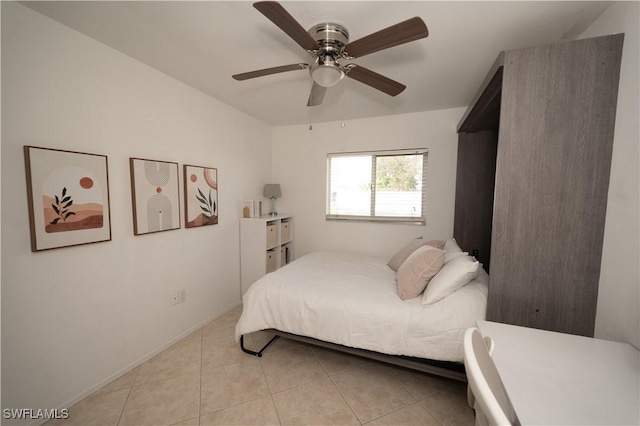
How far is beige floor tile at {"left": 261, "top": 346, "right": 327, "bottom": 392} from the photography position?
75.5 inches

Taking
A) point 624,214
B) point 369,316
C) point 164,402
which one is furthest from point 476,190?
point 164,402

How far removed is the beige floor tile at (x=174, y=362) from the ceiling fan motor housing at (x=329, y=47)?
8.05 feet

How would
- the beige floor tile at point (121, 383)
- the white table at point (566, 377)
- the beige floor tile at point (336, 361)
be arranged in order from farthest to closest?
the beige floor tile at point (336, 361) < the beige floor tile at point (121, 383) < the white table at point (566, 377)

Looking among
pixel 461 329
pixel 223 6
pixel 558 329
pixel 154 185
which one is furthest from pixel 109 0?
pixel 558 329

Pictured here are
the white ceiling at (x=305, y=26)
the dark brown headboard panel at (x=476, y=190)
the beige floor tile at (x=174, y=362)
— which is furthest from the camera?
the dark brown headboard panel at (x=476, y=190)

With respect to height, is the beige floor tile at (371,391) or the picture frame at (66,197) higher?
the picture frame at (66,197)

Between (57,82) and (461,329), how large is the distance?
9.92 ft

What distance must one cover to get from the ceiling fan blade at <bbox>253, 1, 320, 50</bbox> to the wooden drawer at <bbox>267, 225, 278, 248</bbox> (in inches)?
88.8

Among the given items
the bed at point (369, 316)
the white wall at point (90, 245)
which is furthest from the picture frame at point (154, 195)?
the bed at point (369, 316)

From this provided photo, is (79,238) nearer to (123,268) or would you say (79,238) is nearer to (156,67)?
(123,268)

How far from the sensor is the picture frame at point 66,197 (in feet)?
4.87

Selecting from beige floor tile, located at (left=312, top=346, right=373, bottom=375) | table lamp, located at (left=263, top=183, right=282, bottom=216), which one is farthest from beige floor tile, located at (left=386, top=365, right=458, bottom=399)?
table lamp, located at (left=263, top=183, right=282, bottom=216)

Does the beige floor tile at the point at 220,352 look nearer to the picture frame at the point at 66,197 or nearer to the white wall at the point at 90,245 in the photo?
the white wall at the point at 90,245

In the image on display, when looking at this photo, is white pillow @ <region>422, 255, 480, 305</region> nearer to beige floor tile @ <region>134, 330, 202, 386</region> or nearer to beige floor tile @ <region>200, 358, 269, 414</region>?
beige floor tile @ <region>200, 358, 269, 414</region>
